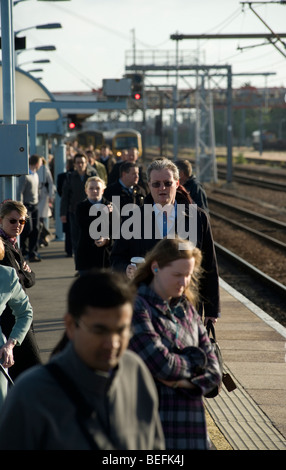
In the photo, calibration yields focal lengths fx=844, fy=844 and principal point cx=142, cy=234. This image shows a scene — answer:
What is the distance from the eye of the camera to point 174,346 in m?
3.61

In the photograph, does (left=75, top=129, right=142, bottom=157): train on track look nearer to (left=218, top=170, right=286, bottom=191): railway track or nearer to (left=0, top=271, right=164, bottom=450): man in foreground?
(left=218, top=170, right=286, bottom=191): railway track

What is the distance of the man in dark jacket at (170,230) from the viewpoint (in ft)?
17.1

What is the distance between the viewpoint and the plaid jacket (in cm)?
349

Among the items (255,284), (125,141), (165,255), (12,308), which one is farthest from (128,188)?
(125,141)

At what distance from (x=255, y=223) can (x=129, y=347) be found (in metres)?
20.5

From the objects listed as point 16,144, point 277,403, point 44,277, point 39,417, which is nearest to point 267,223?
point 44,277

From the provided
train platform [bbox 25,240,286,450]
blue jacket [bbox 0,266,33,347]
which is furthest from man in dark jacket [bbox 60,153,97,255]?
blue jacket [bbox 0,266,33,347]

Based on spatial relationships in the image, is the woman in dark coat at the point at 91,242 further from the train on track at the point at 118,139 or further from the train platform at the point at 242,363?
the train on track at the point at 118,139

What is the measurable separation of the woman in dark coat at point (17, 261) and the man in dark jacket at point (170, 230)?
74 cm

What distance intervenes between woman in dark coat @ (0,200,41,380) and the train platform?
1.32 meters

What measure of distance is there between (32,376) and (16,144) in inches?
256
